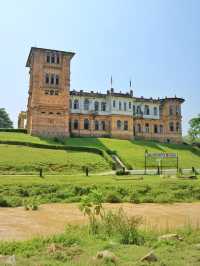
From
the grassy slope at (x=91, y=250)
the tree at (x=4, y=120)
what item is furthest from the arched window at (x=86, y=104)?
the grassy slope at (x=91, y=250)

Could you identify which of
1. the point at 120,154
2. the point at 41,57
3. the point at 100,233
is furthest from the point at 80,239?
the point at 41,57

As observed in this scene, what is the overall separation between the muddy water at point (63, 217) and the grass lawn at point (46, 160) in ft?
60.7

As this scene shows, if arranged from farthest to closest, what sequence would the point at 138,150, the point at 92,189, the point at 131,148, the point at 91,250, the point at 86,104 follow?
1. the point at 86,104
2. the point at 131,148
3. the point at 138,150
4. the point at 92,189
5. the point at 91,250

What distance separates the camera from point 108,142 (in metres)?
66.9

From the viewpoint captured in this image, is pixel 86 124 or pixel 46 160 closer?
pixel 46 160

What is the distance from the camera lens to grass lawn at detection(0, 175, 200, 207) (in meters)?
24.0

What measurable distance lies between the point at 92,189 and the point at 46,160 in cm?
1905

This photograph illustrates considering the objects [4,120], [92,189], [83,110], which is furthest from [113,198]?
[4,120]

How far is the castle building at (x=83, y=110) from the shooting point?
6888cm

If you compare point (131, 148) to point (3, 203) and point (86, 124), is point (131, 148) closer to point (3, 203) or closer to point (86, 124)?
point (86, 124)

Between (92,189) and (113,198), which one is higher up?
(92,189)

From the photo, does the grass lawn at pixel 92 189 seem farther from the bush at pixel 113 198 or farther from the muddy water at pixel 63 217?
the muddy water at pixel 63 217

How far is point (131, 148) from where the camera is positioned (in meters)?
63.2

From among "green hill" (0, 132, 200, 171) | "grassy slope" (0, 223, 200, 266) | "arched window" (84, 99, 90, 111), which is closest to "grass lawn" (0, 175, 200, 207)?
"grassy slope" (0, 223, 200, 266)
